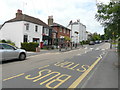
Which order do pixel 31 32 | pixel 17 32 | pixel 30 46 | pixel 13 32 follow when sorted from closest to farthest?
pixel 30 46 < pixel 17 32 < pixel 13 32 < pixel 31 32

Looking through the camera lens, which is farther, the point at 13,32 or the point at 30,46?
the point at 13,32

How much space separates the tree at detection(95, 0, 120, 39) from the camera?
8.74 metres

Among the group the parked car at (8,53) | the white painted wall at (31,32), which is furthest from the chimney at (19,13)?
the parked car at (8,53)

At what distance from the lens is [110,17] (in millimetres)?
9344

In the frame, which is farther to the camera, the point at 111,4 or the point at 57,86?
the point at 111,4

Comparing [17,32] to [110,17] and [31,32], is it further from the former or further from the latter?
[110,17]

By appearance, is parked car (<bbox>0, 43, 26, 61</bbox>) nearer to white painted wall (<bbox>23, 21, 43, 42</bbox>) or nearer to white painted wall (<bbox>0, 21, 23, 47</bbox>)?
white painted wall (<bbox>0, 21, 23, 47</bbox>)

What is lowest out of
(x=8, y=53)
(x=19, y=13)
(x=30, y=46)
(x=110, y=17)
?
(x=8, y=53)

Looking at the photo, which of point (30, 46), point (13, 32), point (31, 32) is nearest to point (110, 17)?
point (30, 46)

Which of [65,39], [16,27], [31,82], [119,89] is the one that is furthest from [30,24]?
[119,89]

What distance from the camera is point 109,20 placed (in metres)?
9.65

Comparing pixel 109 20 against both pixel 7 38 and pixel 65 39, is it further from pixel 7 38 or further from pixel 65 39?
pixel 65 39

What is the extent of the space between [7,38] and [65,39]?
15771mm

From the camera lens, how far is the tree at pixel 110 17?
8742 millimetres
